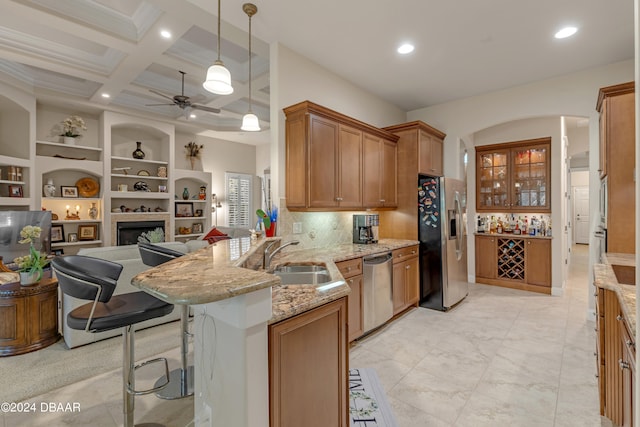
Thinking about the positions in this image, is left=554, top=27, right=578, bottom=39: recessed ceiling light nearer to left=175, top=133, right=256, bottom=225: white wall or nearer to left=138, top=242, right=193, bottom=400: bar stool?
left=138, top=242, right=193, bottom=400: bar stool

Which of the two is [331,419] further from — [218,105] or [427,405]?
[218,105]

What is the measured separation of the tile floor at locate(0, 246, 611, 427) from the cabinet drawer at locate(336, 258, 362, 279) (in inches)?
29.5

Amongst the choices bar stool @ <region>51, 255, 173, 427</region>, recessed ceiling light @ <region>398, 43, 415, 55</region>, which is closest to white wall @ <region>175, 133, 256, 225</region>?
recessed ceiling light @ <region>398, 43, 415, 55</region>

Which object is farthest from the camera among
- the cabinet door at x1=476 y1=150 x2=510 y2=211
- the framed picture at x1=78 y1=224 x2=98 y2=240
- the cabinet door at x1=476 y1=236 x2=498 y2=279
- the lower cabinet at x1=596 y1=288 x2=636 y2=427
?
the framed picture at x1=78 y1=224 x2=98 y2=240

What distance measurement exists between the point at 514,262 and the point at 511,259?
64mm

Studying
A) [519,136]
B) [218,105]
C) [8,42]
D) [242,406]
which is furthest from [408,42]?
[8,42]

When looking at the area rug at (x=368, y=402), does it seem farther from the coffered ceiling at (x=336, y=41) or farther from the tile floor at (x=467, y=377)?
the coffered ceiling at (x=336, y=41)

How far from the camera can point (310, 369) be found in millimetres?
1313

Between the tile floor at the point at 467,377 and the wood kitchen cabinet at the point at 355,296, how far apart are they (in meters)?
0.19

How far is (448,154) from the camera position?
4.80m

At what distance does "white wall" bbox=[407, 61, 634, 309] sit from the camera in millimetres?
3625

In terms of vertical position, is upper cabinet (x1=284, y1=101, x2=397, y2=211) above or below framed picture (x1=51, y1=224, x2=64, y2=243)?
above

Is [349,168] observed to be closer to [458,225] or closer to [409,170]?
[409,170]

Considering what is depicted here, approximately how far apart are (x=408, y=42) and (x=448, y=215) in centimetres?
218
